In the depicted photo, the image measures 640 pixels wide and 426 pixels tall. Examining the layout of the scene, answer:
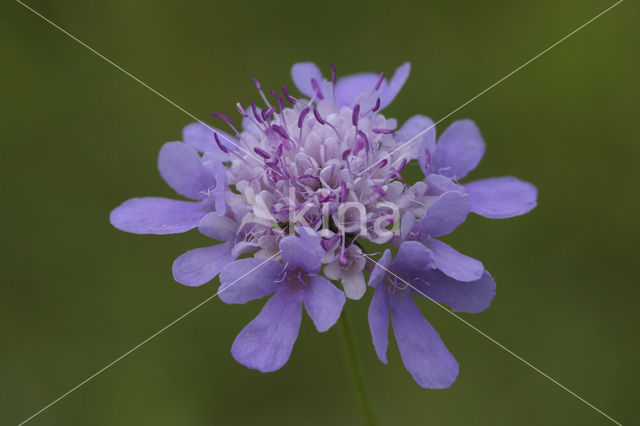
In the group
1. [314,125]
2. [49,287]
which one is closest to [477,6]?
[314,125]

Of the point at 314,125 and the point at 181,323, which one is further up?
the point at 314,125

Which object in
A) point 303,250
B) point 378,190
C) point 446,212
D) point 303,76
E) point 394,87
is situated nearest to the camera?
point 303,250

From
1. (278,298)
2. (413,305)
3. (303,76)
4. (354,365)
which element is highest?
(303,76)

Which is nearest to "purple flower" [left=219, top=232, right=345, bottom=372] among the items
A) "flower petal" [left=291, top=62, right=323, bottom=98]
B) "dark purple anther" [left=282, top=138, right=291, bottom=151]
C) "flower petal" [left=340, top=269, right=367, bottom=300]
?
"flower petal" [left=340, top=269, right=367, bottom=300]

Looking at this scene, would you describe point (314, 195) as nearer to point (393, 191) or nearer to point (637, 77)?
point (393, 191)

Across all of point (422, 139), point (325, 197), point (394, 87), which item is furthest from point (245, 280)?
point (394, 87)

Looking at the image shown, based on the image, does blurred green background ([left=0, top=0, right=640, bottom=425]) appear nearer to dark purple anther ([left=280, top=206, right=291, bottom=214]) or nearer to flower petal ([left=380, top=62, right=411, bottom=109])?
flower petal ([left=380, top=62, right=411, bottom=109])

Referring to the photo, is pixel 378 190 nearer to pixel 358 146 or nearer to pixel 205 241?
pixel 358 146
